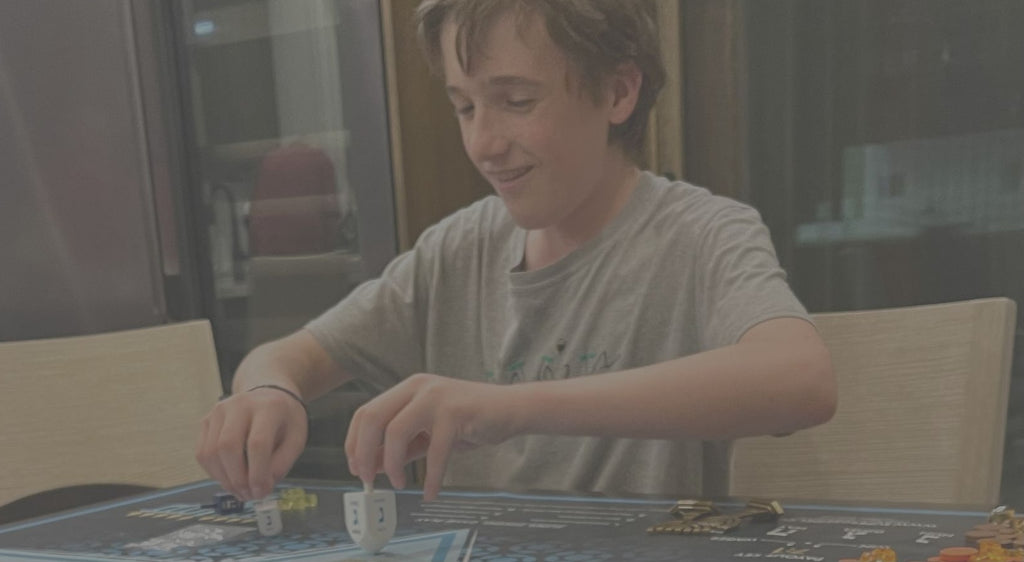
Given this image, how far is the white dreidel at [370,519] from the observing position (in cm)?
72

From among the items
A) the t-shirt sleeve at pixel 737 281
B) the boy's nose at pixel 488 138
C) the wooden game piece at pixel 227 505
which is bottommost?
the wooden game piece at pixel 227 505

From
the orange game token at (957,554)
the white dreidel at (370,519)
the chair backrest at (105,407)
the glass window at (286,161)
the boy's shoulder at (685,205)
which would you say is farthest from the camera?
the glass window at (286,161)

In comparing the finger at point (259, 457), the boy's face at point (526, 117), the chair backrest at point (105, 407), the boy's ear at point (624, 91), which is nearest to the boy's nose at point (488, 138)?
the boy's face at point (526, 117)

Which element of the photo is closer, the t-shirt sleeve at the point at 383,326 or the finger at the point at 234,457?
the finger at the point at 234,457

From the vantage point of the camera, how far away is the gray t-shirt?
106 centimetres

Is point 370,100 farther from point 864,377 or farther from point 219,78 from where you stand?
point 864,377

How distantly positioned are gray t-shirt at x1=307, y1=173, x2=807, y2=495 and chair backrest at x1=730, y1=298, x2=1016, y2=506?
10 centimetres

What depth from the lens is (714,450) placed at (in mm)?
1132

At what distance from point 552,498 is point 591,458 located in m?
0.23

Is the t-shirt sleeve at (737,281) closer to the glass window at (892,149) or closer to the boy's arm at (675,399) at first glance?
the boy's arm at (675,399)

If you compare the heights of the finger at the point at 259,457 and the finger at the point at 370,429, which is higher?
the finger at the point at 370,429

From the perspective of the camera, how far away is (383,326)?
49.3 inches

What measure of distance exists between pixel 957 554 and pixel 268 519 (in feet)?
1.67

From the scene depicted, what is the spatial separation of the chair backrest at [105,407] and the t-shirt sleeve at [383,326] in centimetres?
19
